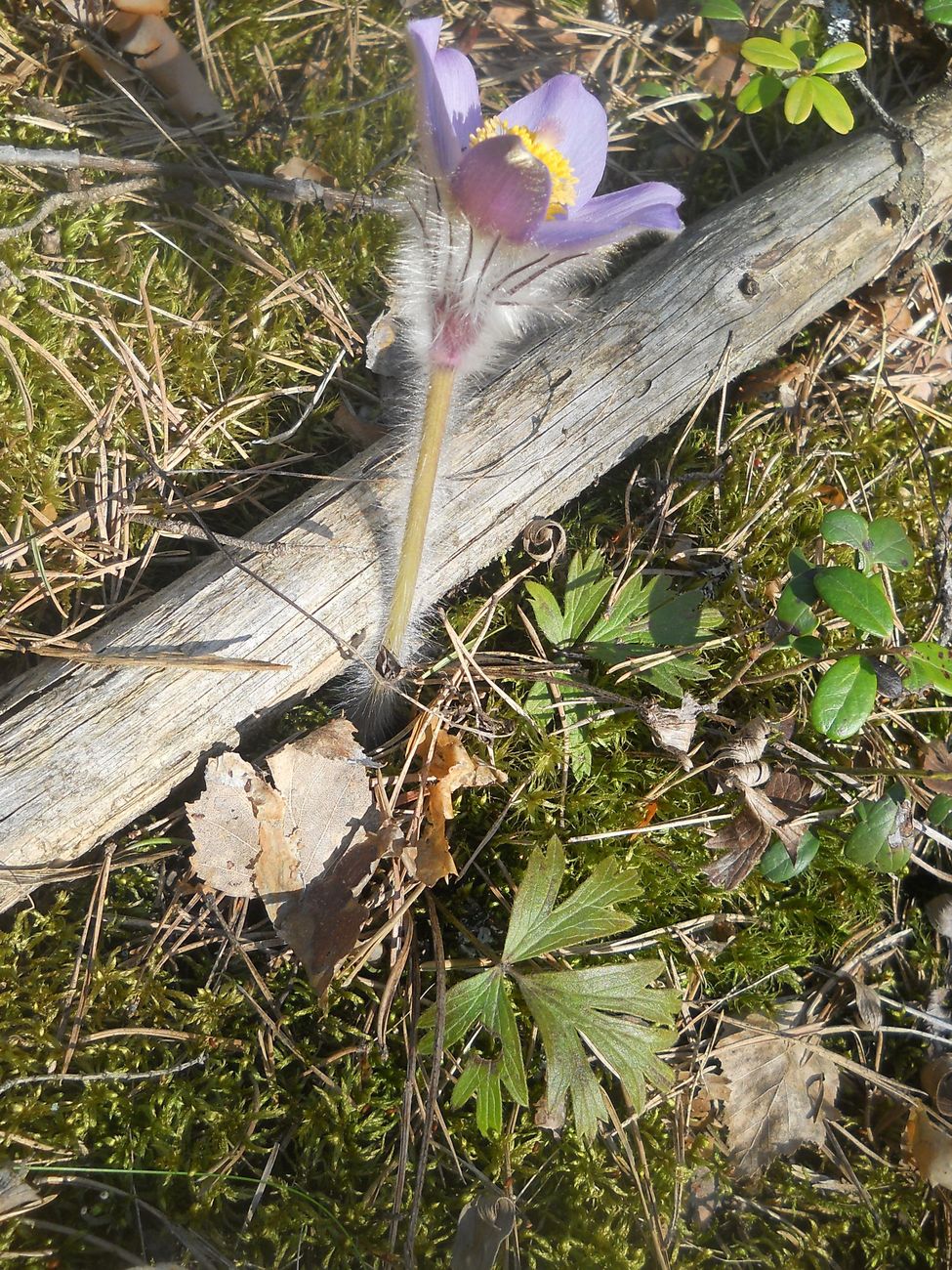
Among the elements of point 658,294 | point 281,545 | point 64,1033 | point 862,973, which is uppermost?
point 281,545

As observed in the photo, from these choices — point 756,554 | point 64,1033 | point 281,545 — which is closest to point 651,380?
point 756,554

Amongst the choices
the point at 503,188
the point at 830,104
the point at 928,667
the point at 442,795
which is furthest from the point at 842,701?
the point at 830,104

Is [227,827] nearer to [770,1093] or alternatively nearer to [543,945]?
[543,945]

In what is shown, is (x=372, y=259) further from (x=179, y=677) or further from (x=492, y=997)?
(x=492, y=997)

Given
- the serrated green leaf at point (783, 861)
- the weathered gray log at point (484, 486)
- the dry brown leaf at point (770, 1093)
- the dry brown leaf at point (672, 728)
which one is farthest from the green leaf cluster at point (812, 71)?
the dry brown leaf at point (770, 1093)

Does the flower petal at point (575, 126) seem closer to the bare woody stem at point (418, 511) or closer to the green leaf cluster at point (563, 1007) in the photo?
the bare woody stem at point (418, 511)

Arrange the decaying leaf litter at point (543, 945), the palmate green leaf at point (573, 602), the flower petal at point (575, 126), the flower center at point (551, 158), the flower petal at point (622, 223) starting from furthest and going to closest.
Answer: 1. the palmate green leaf at point (573, 602)
2. the flower petal at point (575, 126)
3. the decaying leaf litter at point (543, 945)
4. the flower center at point (551, 158)
5. the flower petal at point (622, 223)
